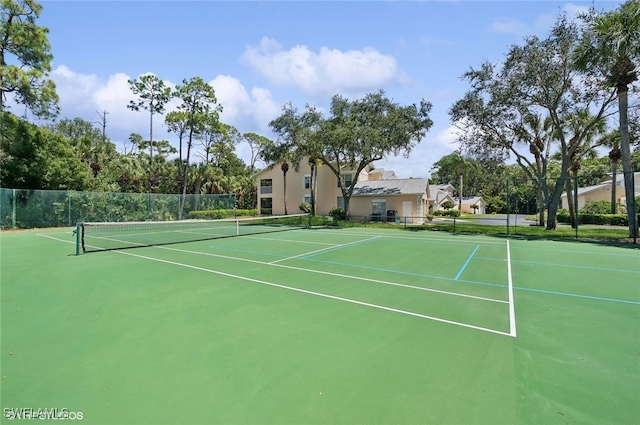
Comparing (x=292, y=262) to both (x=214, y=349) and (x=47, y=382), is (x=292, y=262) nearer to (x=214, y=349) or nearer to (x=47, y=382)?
(x=214, y=349)

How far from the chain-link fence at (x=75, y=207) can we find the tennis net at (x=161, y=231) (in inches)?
76.7

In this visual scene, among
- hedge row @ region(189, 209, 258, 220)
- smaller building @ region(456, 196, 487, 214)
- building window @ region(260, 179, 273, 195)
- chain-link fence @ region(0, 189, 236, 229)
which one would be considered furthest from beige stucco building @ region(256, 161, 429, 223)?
smaller building @ region(456, 196, 487, 214)

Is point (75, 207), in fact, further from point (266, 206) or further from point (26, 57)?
point (266, 206)

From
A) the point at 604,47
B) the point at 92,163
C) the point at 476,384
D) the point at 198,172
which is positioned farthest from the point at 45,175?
the point at 604,47

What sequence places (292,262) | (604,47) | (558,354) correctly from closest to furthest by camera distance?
(558,354) → (292,262) → (604,47)

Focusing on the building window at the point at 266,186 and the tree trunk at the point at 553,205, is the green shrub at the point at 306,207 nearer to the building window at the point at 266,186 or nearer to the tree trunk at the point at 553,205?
the building window at the point at 266,186

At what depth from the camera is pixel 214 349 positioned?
3.91 m

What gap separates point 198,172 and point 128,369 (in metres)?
36.2

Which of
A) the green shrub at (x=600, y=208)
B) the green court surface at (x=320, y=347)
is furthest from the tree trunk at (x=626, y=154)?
the green shrub at (x=600, y=208)

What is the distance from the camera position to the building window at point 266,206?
131ft

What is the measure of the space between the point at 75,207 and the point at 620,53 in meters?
32.4

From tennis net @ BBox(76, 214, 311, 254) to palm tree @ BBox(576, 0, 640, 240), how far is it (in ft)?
61.0

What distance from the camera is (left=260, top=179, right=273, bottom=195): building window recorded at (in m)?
39.8

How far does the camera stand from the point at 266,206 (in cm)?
4056
